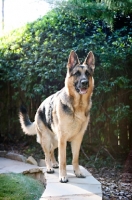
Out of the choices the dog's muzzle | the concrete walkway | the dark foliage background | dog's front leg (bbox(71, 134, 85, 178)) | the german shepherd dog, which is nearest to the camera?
the concrete walkway

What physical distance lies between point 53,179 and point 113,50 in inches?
132

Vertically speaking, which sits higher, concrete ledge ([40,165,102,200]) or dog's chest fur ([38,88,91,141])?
dog's chest fur ([38,88,91,141])

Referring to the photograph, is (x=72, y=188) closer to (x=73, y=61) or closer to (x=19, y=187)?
(x=19, y=187)

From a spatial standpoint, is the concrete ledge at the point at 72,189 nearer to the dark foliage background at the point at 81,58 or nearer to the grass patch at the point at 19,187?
the grass patch at the point at 19,187

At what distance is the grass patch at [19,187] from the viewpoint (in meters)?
3.72

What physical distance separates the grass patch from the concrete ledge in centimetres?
23

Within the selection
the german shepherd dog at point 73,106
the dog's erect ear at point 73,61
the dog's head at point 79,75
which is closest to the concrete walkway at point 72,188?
the german shepherd dog at point 73,106

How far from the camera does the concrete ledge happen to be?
327 centimetres

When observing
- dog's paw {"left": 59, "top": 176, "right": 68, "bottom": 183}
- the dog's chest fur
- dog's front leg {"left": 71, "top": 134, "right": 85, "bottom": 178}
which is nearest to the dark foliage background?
dog's front leg {"left": 71, "top": 134, "right": 85, "bottom": 178}

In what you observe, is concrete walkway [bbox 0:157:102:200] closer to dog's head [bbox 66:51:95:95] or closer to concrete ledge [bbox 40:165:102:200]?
concrete ledge [bbox 40:165:102:200]

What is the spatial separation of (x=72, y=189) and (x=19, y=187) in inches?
34.3


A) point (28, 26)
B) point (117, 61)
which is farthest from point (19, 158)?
point (28, 26)

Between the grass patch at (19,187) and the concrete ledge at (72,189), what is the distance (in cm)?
23

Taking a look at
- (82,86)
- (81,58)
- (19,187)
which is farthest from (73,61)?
(81,58)
